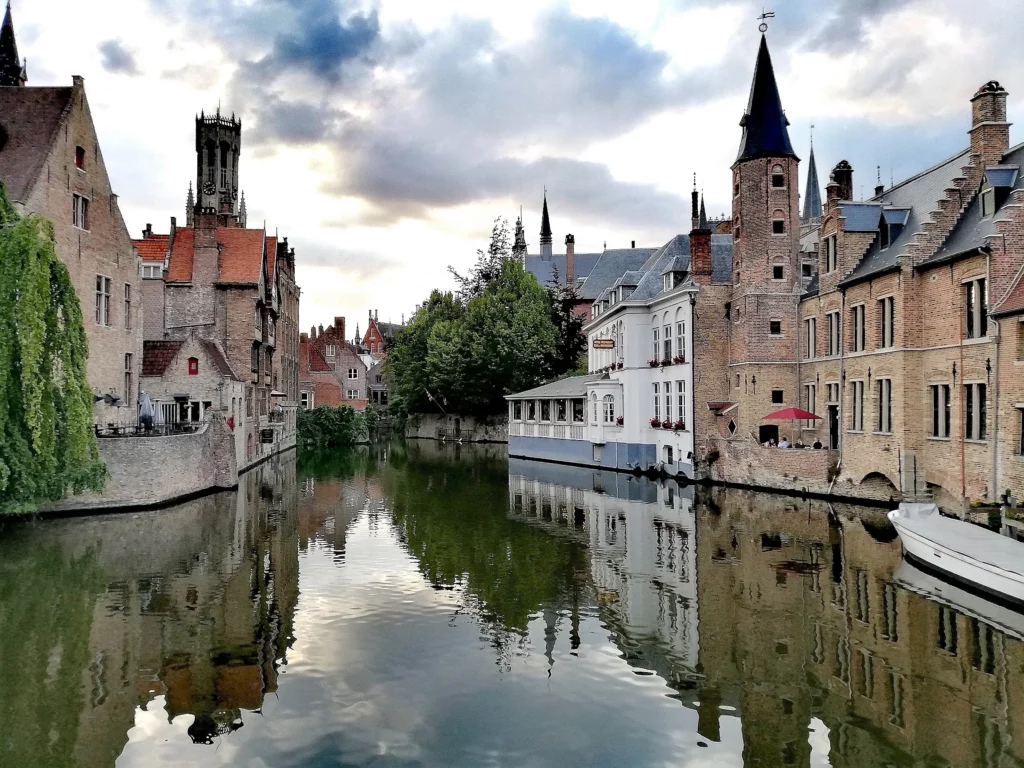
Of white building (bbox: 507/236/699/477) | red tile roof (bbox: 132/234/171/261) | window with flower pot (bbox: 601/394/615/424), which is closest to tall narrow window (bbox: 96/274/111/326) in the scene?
red tile roof (bbox: 132/234/171/261)

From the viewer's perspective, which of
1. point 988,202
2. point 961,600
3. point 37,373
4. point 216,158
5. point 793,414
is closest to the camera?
point 961,600

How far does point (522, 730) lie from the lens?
30.6ft

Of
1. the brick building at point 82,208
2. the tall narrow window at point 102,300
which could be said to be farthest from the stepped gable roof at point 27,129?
the tall narrow window at point 102,300

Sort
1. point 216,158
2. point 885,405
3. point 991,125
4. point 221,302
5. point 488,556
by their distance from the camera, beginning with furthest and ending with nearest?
1. point 216,158
2. point 221,302
3. point 885,405
4. point 991,125
5. point 488,556

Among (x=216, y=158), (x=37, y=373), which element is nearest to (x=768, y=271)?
(x=37, y=373)

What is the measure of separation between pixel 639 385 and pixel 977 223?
1825 centimetres

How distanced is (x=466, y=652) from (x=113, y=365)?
23.1 m

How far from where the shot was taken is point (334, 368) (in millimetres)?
87500

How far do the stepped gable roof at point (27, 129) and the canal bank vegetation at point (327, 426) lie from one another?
1514 inches

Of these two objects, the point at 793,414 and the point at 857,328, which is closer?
the point at 857,328

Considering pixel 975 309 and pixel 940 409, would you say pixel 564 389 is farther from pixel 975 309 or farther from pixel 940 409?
pixel 975 309

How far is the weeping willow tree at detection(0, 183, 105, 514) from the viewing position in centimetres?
1872

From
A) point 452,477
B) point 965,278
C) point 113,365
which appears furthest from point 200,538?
point 965,278

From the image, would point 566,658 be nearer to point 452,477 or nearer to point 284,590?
point 284,590
